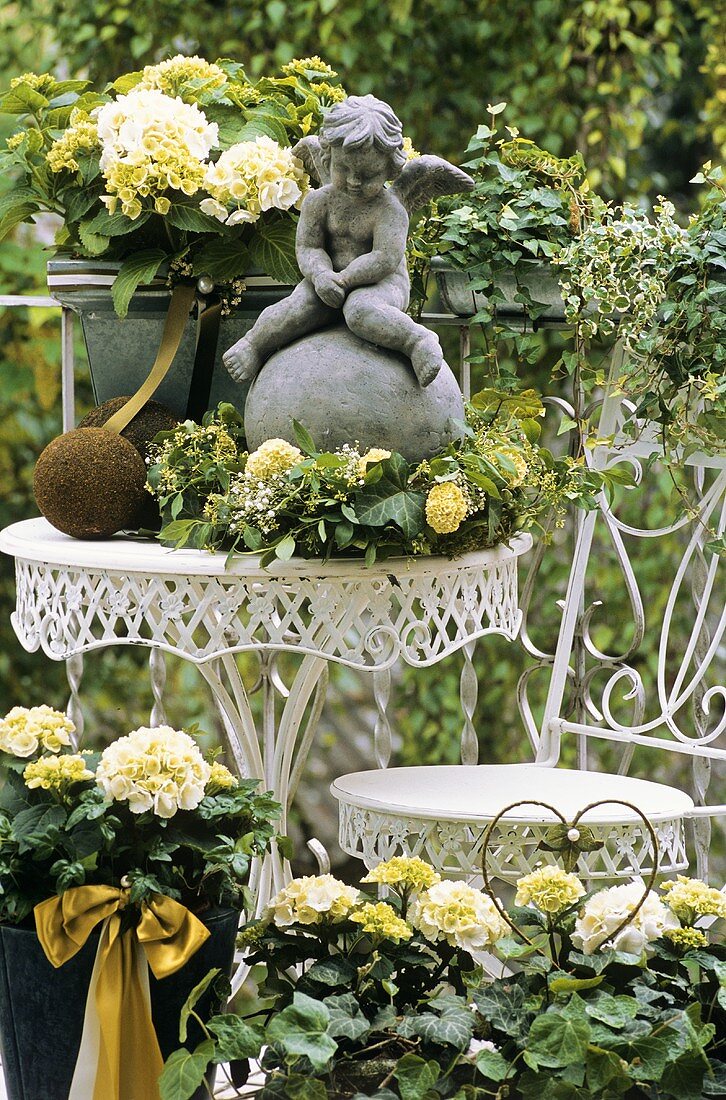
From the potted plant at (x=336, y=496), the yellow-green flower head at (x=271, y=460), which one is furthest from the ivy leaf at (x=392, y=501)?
the yellow-green flower head at (x=271, y=460)

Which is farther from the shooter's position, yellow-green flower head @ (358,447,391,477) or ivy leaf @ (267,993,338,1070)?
yellow-green flower head @ (358,447,391,477)

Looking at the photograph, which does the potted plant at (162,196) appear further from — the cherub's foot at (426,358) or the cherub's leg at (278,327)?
the cherub's foot at (426,358)

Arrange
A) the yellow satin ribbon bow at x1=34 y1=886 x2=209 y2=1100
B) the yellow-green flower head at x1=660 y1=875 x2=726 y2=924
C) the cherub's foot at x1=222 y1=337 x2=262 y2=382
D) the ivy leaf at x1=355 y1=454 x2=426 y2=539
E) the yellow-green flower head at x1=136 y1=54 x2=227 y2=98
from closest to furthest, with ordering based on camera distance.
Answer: the yellow satin ribbon bow at x1=34 y1=886 x2=209 y2=1100 → the yellow-green flower head at x1=660 y1=875 x2=726 y2=924 → the ivy leaf at x1=355 y1=454 x2=426 y2=539 → the cherub's foot at x1=222 y1=337 x2=262 y2=382 → the yellow-green flower head at x1=136 y1=54 x2=227 y2=98

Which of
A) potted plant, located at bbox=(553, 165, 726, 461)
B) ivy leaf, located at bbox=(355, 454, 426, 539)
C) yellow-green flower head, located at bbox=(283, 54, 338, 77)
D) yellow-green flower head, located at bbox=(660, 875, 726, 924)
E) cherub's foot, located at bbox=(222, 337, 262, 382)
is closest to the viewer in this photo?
yellow-green flower head, located at bbox=(660, 875, 726, 924)

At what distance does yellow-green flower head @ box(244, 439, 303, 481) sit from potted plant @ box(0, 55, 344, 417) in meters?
0.40

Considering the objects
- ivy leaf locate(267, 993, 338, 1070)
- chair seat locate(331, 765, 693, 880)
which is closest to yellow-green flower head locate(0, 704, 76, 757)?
ivy leaf locate(267, 993, 338, 1070)

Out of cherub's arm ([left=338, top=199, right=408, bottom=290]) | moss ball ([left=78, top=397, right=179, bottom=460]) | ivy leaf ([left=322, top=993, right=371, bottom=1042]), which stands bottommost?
ivy leaf ([left=322, top=993, right=371, bottom=1042])

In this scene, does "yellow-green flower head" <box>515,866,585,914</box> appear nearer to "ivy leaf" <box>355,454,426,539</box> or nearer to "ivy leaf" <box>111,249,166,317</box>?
"ivy leaf" <box>355,454,426,539</box>

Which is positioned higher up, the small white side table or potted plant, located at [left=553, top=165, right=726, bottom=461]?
potted plant, located at [left=553, top=165, right=726, bottom=461]

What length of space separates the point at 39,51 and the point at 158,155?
2008mm

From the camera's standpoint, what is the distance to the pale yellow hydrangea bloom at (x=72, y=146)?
2105 millimetres

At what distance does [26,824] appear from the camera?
1.59 metres

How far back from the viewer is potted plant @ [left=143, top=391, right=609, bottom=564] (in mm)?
1761

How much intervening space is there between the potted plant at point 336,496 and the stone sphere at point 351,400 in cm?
3
